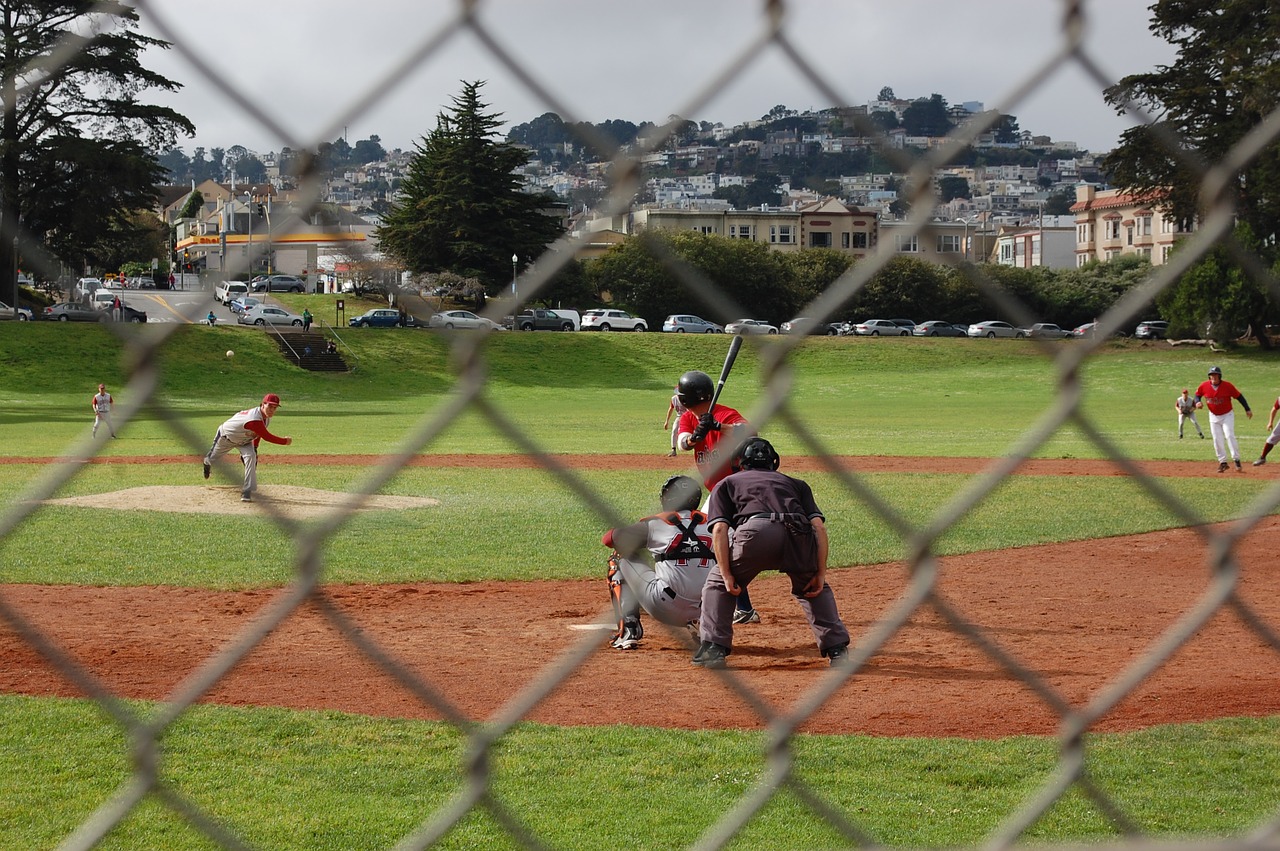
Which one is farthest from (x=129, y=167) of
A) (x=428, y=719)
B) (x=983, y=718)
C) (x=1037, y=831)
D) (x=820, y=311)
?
(x=983, y=718)

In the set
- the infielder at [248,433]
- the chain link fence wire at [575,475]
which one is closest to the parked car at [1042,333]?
the chain link fence wire at [575,475]

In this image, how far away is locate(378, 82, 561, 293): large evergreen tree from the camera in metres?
1.43

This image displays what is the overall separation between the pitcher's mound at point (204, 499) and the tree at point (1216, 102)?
12.8m

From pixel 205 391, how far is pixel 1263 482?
98.8 feet

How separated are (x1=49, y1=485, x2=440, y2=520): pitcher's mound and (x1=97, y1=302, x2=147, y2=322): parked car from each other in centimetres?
1312

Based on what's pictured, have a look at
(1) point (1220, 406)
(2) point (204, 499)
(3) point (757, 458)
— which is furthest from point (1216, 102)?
(1) point (1220, 406)

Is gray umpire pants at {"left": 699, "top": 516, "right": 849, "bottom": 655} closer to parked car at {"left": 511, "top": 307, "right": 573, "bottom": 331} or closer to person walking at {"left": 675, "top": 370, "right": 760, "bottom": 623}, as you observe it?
person walking at {"left": 675, "top": 370, "right": 760, "bottom": 623}

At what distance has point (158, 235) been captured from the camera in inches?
68.0

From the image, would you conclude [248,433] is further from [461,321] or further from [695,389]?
[461,321]

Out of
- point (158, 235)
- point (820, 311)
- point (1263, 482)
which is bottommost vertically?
point (1263, 482)

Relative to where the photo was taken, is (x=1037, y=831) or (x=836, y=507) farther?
(x=836, y=507)

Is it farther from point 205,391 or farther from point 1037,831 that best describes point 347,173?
point 205,391

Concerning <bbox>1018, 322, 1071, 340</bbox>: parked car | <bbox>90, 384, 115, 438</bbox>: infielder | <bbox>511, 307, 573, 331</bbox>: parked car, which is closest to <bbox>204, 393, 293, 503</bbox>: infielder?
<bbox>90, 384, 115, 438</bbox>: infielder

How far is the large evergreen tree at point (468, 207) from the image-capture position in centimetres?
143
